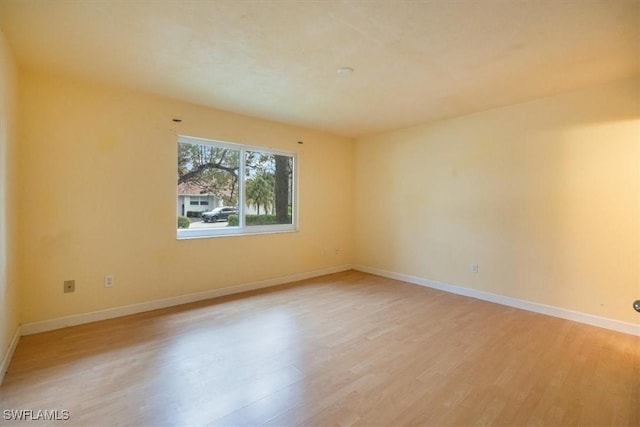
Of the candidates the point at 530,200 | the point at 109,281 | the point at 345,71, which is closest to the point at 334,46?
the point at 345,71

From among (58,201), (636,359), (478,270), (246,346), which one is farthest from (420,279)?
(58,201)

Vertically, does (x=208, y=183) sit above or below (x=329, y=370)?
above

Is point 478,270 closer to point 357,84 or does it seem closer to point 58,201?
point 357,84

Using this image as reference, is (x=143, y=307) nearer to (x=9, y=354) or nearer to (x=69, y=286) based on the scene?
(x=69, y=286)

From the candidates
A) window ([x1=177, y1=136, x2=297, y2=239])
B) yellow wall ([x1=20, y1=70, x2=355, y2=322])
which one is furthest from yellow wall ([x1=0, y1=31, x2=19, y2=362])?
window ([x1=177, y1=136, x2=297, y2=239])

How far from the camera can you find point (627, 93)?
2818 millimetres

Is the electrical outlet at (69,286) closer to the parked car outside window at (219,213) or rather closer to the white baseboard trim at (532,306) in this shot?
the parked car outside window at (219,213)

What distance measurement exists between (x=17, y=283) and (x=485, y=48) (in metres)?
4.25

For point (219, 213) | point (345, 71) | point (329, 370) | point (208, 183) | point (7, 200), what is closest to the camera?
point (329, 370)

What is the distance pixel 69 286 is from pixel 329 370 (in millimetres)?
2603

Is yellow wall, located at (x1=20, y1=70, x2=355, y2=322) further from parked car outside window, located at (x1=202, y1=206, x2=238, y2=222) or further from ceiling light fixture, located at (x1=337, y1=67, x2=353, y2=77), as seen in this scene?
ceiling light fixture, located at (x1=337, y1=67, x2=353, y2=77)

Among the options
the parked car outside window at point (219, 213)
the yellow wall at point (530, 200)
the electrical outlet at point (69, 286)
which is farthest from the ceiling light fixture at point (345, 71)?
the electrical outlet at point (69, 286)

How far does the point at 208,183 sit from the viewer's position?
3859 millimetres

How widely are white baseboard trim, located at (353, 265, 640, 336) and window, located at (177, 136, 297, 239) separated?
6.79ft
